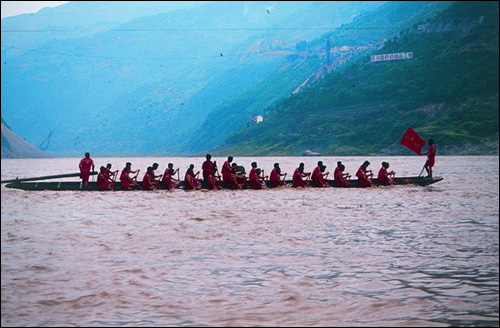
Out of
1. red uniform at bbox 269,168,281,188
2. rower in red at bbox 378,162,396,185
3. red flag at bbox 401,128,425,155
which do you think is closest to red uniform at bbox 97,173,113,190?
red uniform at bbox 269,168,281,188

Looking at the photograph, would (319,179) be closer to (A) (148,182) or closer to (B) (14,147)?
(A) (148,182)

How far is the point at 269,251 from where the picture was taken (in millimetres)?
11820

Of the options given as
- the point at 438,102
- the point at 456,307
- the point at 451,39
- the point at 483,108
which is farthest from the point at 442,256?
the point at 451,39

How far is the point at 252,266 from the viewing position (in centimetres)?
1035

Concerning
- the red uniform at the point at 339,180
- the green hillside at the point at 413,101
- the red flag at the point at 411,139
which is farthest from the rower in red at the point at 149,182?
the green hillside at the point at 413,101

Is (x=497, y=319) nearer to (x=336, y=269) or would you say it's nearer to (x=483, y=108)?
(x=336, y=269)

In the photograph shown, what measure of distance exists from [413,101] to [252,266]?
90.2 meters

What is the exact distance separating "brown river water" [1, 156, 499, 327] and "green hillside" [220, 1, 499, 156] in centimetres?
6497

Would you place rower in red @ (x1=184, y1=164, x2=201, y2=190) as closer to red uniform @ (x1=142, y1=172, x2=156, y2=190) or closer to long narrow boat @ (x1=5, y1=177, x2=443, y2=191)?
long narrow boat @ (x1=5, y1=177, x2=443, y2=191)

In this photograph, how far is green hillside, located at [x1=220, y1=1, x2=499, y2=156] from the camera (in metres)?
81.6

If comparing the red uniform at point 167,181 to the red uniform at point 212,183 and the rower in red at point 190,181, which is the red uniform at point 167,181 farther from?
the red uniform at point 212,183

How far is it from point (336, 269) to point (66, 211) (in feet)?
41.5

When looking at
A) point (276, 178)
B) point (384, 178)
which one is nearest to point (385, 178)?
point (384, 178)

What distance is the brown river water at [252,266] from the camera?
7379 mm
